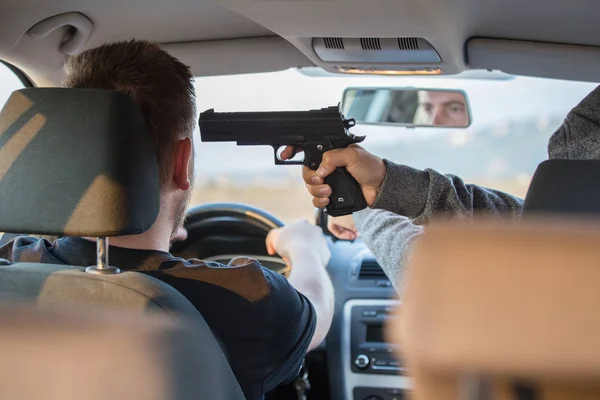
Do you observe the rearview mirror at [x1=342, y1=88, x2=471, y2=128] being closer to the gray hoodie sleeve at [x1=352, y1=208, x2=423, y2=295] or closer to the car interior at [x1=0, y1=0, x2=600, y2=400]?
the car interior at [x1=0, y1=0, x2=600, y2=400]

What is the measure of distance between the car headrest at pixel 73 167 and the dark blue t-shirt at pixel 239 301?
0.82ft

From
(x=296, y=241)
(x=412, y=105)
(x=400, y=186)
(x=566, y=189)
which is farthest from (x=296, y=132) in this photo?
(x=412, y=105)

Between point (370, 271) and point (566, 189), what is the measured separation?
6.92ft

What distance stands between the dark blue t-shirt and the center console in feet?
4.96

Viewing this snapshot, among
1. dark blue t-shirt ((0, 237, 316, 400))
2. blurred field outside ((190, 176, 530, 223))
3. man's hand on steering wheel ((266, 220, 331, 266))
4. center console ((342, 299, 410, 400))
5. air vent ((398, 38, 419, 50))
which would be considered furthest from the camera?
blurred field outside ((190, 176, 530, 223))

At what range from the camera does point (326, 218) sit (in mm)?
4043

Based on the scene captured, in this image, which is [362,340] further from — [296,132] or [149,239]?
Result: [149,239]

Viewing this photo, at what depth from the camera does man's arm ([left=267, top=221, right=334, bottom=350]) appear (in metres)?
2.76

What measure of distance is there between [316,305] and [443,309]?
6.33 ft

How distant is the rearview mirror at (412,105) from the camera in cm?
376

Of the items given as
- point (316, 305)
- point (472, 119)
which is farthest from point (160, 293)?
point (472, 119)

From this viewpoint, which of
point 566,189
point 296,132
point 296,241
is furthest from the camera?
point 296,241

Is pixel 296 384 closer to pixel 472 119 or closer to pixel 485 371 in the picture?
pixel 472 119

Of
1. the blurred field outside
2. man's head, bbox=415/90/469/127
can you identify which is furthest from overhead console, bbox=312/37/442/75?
the blurred field outside
